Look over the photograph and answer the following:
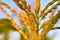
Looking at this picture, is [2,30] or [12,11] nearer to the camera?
[2,30]

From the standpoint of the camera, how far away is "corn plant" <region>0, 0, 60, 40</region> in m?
0.62

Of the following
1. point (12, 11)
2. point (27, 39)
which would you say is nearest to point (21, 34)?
point (27, 39)

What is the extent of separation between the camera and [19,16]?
67 centimetres

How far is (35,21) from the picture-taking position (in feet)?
2.08

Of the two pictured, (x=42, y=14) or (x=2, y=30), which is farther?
(x=42, y=14)

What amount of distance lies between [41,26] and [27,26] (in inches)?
3.7

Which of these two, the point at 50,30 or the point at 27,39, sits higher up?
the point at 50,30

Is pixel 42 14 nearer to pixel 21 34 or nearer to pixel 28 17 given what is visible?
pixel 28 17

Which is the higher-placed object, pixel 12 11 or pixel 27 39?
pixel 12 11

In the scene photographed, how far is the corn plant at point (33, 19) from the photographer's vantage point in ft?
2.02

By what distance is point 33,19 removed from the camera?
64 cm

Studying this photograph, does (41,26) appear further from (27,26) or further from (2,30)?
(2,30)

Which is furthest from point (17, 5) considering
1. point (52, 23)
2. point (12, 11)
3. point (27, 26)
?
point (52, 23)

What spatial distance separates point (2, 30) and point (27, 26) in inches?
9.2
